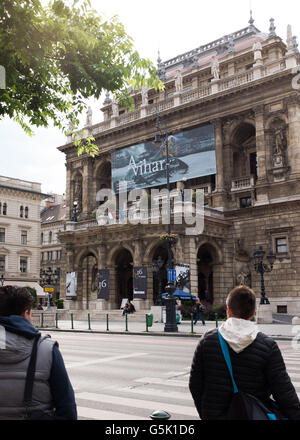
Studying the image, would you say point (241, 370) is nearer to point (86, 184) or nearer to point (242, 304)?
point (242, 304)

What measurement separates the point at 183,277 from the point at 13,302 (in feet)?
104

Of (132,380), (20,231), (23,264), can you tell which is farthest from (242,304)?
(20,231)

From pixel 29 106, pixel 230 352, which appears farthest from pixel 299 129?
pixel 230 352

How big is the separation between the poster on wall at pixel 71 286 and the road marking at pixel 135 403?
37.2 meters

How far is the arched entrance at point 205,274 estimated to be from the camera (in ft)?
137

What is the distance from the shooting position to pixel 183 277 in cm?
3500

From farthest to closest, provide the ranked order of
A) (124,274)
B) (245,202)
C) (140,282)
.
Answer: (124,274) < (245,202) < (140,282)

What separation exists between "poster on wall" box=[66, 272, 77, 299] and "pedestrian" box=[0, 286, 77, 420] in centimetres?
4251

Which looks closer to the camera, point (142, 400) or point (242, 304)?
point (242, 304)

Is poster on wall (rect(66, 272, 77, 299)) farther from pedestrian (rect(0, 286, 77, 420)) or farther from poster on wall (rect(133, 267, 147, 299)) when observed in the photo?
pedestrian (rect(0, 286, 77, 420))

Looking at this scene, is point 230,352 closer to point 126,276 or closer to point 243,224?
point 243,224

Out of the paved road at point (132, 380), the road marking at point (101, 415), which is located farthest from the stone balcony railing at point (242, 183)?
the road marking at point (101, 415)

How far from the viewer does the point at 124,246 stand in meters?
41.2

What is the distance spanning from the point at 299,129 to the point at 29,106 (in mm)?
31958
